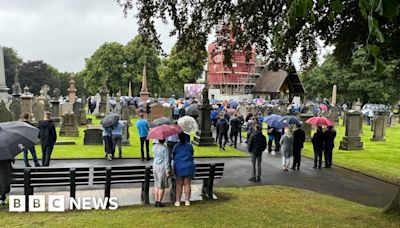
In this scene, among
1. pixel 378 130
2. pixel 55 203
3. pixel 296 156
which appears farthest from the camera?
pixel 378 130

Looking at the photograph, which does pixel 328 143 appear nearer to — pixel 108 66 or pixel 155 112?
pixel 155 112

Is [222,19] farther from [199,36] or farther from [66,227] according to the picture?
[66,227]

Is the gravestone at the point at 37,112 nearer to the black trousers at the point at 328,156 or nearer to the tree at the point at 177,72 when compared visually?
the black trousers at the point at 328,156

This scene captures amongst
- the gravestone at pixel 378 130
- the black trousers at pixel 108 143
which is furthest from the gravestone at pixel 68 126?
the gravestone at pixel 378 130

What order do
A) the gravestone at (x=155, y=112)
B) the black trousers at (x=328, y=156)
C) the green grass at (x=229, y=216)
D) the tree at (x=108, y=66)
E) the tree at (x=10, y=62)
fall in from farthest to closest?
the tree at (x=10, y=62) < the tree at (x=108, y=66) < the gravestone at (x=155, y=112) < the black trousers at (x=328, y=156) < the green grass at (x=229, y=216)

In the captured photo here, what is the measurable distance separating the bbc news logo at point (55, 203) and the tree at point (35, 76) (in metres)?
79.1

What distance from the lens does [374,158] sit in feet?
56.6

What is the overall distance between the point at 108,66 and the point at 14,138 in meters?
67.2

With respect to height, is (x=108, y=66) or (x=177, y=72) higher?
(x=108, y=66)

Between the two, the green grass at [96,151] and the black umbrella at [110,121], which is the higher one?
the black umbrella at [110,121]

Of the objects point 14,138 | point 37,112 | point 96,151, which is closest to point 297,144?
point 96,151

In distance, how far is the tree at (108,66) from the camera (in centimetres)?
7200

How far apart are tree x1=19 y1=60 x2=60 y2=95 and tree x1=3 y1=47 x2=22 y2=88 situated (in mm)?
2030

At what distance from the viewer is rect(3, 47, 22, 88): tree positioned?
260ft
